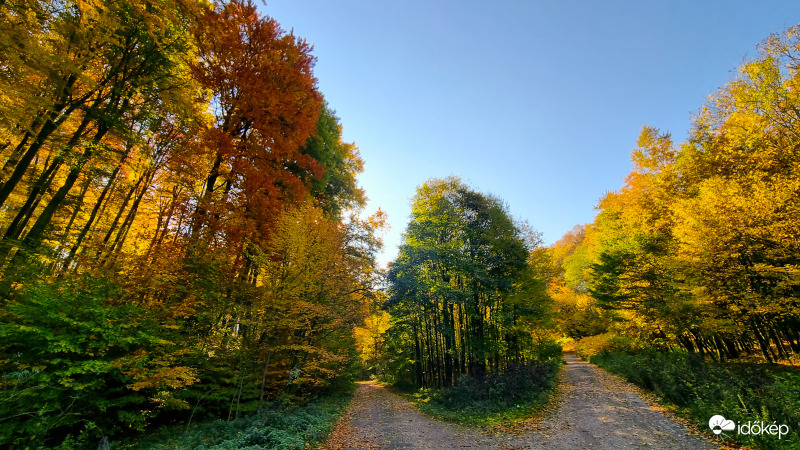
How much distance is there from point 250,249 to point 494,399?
37.1ft

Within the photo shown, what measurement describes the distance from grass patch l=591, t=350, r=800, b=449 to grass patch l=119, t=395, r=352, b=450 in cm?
1024

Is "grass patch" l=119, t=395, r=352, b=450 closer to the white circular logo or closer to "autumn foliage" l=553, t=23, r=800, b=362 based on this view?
the white circular logo

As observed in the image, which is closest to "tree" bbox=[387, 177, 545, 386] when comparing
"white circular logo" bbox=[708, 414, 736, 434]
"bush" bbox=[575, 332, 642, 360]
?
"bush" bbox=[575, 332, 642, 360]

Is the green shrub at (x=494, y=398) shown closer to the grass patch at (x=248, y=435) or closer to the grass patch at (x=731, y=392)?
the grass patch at (x=731, y=392)

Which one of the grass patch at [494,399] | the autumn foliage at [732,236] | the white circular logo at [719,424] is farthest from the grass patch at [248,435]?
the autumn foliage at [732,236]

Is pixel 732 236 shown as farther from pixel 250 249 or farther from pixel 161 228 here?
pixel 161 228

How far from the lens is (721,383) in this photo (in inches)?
328

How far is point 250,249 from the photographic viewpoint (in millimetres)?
10203

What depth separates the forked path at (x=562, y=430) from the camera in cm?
693

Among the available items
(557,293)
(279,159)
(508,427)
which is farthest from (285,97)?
(557,293)

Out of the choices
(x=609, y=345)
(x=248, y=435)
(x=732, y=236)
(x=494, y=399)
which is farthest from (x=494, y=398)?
(x=609, y=345)

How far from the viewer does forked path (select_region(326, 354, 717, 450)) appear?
22.7ft

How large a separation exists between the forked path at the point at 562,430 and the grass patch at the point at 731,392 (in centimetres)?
71

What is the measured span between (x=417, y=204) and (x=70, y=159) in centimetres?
1446
